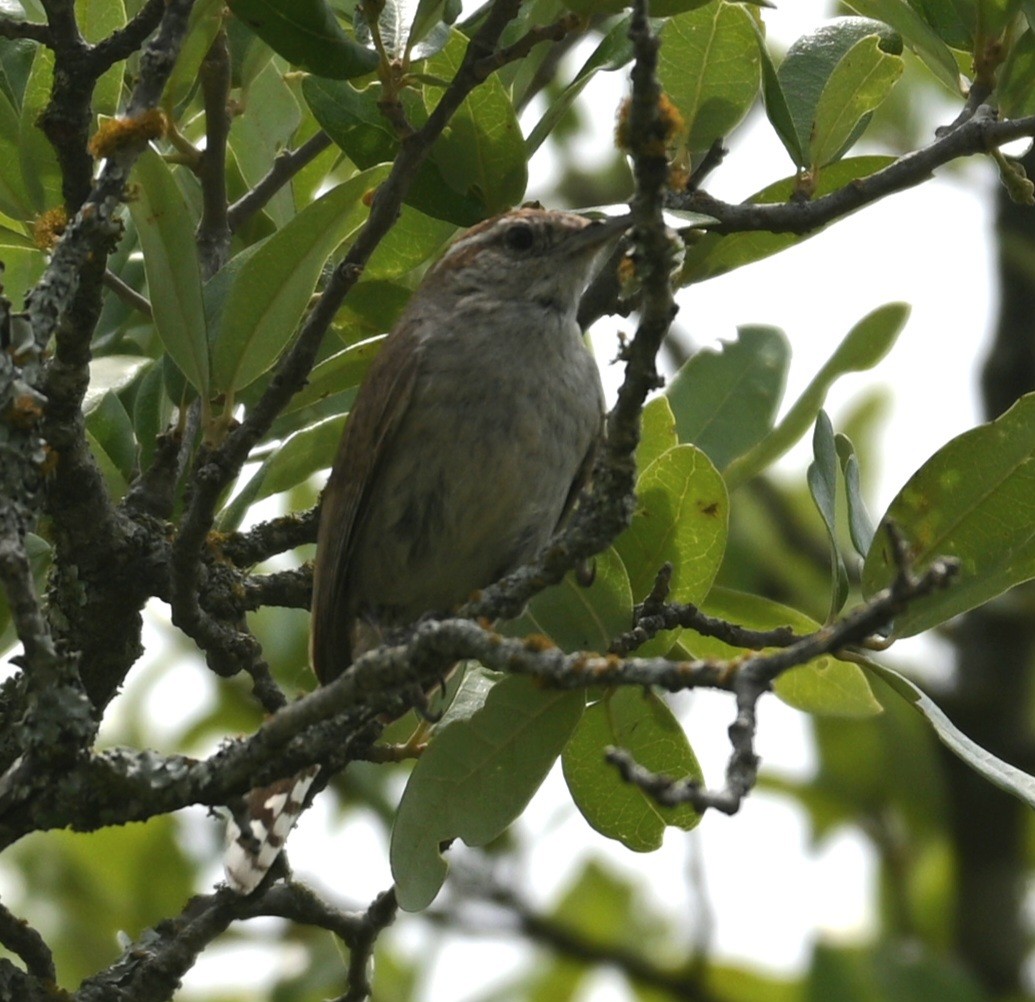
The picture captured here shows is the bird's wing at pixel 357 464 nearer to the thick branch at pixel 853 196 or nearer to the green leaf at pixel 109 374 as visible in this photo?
the green leaf at pixel 109 374

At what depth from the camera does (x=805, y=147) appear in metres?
3.87

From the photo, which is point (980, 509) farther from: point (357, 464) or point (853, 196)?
point (357, 464)

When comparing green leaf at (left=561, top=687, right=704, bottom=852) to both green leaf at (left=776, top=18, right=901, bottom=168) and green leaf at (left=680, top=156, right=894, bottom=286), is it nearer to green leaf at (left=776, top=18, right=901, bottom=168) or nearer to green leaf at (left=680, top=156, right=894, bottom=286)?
green leaf at (left=680, top=156, right=894, bottom=286)

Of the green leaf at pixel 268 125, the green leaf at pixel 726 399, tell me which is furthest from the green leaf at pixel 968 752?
the green leaf at pixel 268 125

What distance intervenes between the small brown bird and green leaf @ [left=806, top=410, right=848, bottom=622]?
1000 millimetres

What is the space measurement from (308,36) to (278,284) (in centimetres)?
53

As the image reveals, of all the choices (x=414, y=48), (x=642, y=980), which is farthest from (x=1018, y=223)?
(x=414, y=48)

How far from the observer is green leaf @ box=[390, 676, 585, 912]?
11.3 ft

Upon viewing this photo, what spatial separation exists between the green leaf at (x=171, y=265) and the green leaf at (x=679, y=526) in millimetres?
1034

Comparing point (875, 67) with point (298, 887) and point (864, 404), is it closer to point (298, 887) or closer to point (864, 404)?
point (298, 887)

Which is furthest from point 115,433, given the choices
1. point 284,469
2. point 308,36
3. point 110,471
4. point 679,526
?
point 679,526

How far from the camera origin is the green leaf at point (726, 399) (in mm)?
4355

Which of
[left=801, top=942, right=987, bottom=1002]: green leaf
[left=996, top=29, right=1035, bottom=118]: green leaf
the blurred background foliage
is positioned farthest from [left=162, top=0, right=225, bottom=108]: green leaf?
[left=801, top=942, right=987, bottom=1002]: green leaf

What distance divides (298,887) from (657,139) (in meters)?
2.46
